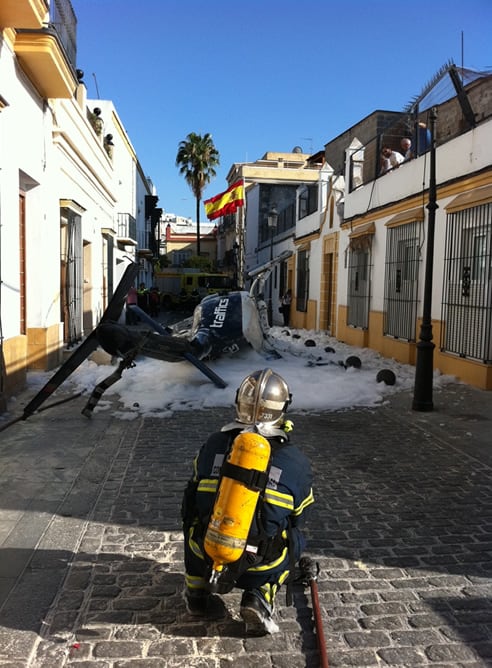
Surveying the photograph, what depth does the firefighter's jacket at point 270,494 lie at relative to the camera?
2605 millimetres

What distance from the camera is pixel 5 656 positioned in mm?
2666

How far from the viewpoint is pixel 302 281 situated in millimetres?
22281

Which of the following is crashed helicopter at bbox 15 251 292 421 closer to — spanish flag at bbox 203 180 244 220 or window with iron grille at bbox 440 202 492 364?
Answer: window with iron grille at bbox 440 202 492 364

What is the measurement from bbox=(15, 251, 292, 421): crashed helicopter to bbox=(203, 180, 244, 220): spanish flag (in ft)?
44.8

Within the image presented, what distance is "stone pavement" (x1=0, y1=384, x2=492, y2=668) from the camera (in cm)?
278

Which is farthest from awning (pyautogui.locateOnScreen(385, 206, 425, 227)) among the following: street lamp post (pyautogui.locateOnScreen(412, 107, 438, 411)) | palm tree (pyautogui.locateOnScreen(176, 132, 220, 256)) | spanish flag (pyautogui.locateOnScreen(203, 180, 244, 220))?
palm tree (pyautogui.locateOnScreen(176, 132, 220, 256))

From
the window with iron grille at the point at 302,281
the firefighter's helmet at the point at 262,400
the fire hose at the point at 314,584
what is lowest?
the fire hose at the point at 314,584

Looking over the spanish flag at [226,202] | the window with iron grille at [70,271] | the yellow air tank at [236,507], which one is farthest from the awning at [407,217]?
the spanish flag at [226,202]

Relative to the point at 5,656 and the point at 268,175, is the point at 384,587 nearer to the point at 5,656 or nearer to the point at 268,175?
the point at 5,656

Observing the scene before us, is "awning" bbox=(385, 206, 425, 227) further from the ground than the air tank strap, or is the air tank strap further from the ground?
"awning" bbox=(385, 206, 425, 227)

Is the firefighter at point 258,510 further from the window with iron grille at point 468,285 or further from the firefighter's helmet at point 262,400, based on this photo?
the window with iron grille at point 468,285

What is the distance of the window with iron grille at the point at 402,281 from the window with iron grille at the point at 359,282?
1.30 m

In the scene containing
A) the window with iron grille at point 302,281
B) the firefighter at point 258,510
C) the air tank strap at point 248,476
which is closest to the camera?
the air tank strap at point 248,476

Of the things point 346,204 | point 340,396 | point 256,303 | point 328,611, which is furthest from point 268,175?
point 328,611
